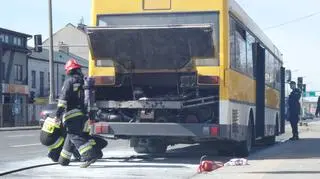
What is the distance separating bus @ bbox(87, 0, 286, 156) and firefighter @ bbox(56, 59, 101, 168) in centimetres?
91

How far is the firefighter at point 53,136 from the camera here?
12570 mm

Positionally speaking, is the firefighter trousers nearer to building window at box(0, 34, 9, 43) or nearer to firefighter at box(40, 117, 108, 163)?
firefighter at box(40, 117, 108, 163)

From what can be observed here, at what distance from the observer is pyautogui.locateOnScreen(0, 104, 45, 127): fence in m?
49.7

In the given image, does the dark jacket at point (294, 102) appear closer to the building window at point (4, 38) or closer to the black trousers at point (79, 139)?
the black trousers at point (79, 139)

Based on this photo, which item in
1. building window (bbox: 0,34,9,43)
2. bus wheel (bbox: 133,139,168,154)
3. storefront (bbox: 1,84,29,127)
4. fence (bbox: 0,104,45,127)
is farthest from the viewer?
building window (bbox: 0,34,9,43)

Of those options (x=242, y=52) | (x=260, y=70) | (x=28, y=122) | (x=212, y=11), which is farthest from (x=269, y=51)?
Result: (x=28, y=122)

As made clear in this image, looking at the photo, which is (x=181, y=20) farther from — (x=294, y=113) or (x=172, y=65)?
(x=294, y=113)

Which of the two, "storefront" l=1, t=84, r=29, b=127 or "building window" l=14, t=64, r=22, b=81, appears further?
"building window" l=14, t=64, r=22, b=81

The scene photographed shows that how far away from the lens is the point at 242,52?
15.5 m

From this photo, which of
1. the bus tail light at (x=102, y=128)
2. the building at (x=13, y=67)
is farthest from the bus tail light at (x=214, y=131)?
the building at (x=13, y=67)

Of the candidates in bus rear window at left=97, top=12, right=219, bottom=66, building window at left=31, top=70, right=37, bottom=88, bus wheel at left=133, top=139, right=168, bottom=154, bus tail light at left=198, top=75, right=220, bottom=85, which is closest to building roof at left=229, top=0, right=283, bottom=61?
bus rear window at left=97, top=12, right=219, bottom=66

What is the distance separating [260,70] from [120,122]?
6.53 metres

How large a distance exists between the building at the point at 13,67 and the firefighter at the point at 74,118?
43.9 meters

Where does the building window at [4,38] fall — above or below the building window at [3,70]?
above
